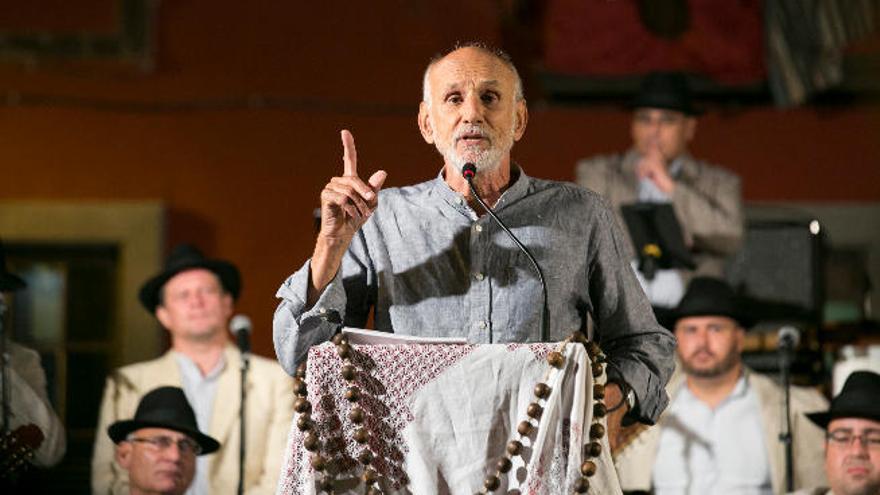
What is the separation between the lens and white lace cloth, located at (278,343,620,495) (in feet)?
9.93

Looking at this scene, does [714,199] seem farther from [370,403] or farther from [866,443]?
[370,403]

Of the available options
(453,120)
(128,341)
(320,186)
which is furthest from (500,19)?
(453,120)

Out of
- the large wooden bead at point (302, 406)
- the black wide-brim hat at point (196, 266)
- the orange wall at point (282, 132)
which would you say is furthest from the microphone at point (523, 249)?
the orange wall at point (282, 132)

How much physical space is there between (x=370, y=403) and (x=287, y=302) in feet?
0.95

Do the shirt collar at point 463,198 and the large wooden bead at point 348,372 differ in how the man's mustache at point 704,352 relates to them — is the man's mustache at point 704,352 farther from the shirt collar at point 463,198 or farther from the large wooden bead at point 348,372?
the large wooden bead at point 348,372

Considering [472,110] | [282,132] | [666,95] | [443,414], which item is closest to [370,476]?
[443,414]

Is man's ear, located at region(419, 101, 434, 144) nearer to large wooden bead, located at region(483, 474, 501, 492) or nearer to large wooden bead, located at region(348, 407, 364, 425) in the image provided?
large wooden bead, located at region(348, 407, 364, 425)

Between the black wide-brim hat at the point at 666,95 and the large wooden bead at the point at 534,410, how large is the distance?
13.5ft

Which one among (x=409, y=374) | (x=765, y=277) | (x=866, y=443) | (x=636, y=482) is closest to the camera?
(x=409, y=374)

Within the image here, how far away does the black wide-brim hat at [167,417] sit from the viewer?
19.6 ft

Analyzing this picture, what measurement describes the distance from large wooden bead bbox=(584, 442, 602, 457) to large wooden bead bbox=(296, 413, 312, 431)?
516 millimetres

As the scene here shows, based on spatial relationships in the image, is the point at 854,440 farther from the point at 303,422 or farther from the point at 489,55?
the point at 303,422

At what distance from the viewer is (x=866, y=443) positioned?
5.77m

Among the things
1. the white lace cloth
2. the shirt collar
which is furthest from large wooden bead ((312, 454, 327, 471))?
the shirt collar
